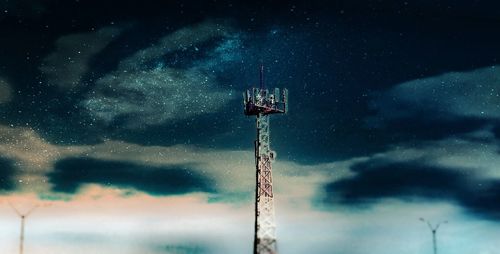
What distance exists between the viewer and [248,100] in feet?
345

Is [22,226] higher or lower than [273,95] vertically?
lower

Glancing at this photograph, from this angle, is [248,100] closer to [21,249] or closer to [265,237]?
[265,237]

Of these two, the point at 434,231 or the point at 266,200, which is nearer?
the point at 266,200

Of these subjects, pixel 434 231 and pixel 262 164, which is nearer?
pixel 262 164

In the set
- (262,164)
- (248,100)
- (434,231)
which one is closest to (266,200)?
(262,164)

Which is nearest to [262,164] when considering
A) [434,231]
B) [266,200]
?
[266,200]

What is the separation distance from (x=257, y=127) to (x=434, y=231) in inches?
1002

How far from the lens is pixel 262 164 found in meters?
106

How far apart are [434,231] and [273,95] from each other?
2584 cm

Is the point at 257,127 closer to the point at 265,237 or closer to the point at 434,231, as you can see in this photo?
the point at 265,237

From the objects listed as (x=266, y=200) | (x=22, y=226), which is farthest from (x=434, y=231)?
(x=22, y=226)

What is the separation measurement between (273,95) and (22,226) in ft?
93.5

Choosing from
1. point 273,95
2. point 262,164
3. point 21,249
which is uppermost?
point 273,95

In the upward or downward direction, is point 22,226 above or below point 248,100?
below
